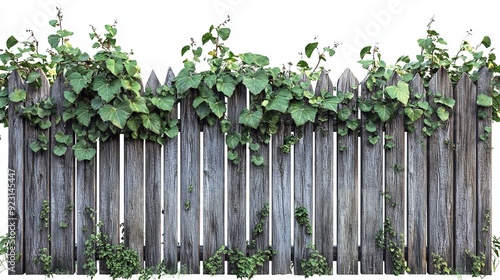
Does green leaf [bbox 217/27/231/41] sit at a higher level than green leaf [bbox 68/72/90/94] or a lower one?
higher

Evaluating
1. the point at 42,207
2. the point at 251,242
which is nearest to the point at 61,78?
the point at 42,207

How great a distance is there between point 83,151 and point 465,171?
11.4ft

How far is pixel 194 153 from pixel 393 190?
6.04ft

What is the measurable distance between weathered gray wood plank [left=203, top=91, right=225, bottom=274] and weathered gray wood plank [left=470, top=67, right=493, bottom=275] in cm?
236

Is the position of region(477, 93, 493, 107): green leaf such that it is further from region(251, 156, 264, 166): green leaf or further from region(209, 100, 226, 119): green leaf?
region(209, 100, 226, 119): green leaf

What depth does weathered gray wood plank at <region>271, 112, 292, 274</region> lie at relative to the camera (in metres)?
4.74

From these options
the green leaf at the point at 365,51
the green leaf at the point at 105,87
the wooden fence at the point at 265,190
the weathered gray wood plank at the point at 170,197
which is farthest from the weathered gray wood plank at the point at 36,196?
the green leaf at the point at 365,51

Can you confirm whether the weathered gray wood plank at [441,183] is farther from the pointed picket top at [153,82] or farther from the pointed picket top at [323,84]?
the pointed picket top at [153,82]

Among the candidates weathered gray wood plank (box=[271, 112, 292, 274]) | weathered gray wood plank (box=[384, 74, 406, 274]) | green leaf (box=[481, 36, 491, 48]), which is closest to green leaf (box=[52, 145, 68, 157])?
weathered gray wood plank (box=[271, 112, 292, 274])

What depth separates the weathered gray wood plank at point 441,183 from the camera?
485 cm

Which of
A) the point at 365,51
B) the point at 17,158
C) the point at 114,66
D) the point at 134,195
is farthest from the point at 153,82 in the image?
the point at 365,51

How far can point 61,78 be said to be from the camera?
188 inches

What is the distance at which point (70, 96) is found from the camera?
15.2ft

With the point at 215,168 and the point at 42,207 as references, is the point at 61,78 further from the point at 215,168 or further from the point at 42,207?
the point at 215,168
